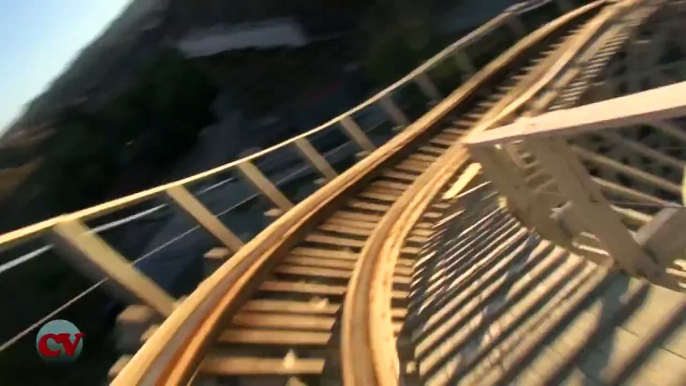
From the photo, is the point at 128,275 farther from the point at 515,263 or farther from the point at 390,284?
the point at 515,263

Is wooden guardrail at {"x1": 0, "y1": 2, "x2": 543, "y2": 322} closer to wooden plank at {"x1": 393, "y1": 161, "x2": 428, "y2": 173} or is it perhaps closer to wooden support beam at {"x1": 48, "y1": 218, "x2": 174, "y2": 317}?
wooden support beam at {"x1": 48, "y1": 218, "x2": 174, "y2": 317}

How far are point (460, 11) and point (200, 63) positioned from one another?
11.8 feet

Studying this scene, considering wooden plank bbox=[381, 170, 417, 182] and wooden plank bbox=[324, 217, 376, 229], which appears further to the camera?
wooden plank bbox=[381, 170, 417, 182]

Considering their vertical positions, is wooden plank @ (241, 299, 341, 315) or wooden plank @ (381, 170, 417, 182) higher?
wooden plank @ (241, 299, 341, 315)

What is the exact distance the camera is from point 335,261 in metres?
2.78

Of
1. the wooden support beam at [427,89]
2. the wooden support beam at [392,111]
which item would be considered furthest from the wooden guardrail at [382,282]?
the wooden support beam at [427,89]

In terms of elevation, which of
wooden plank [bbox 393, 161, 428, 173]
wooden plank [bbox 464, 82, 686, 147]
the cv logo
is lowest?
wooden plank [bbox 393, 161, 428, 173]

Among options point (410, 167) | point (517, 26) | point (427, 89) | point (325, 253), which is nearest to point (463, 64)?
point (427, 89)

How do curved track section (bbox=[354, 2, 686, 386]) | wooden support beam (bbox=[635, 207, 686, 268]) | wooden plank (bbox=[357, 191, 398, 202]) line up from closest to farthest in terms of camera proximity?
curved track section (bbox=[354, 2, 686, 386])
wooden support beam (bbox=[635, 207, 686, 268])
wooden plank (bbox=[357, 191, 398, 202])

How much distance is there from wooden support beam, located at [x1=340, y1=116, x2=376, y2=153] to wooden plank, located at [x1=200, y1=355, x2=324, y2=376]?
2.28 m

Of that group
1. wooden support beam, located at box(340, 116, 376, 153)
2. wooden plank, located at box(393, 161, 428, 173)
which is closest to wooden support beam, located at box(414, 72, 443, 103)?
wooden support beam, located at box(340, 116, 376, 153)

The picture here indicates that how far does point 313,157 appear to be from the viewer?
3729 mm

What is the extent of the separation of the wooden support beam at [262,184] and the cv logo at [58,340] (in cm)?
128

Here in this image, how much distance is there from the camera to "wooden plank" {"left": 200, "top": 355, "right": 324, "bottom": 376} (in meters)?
1.97
